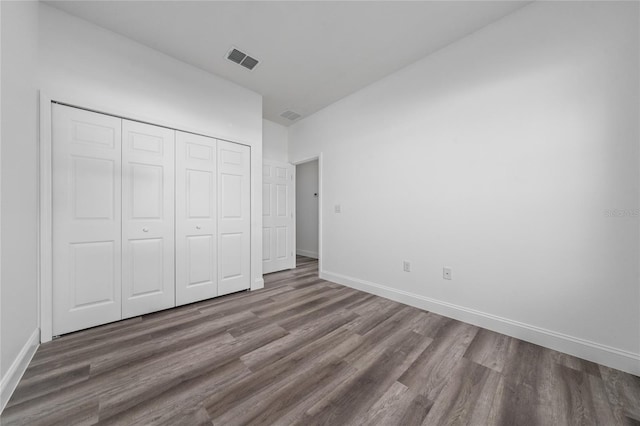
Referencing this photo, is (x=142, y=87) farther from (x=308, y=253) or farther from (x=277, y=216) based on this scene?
(x=308, y=253)

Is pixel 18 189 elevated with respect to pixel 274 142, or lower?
lower

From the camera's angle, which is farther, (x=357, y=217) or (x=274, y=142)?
(x=274, y=142)

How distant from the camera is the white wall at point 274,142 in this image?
4172 mm

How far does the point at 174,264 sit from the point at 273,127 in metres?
2.89

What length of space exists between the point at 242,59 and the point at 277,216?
243 centimetres

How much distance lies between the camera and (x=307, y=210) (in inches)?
228

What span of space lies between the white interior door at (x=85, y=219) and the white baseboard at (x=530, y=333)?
297 centimetres

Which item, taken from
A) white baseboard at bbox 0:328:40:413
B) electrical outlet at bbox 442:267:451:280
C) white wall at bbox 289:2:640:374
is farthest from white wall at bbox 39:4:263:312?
electrical outlet at bbox 442:267:451:280

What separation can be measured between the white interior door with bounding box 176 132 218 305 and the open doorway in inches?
109

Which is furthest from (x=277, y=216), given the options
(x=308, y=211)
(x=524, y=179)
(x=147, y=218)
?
(x=524, y=179)

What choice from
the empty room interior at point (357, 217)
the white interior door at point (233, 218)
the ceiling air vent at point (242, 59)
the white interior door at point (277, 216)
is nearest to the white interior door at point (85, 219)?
the empty room interior at point (357, 217)

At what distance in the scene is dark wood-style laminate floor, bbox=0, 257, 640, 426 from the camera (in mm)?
1209

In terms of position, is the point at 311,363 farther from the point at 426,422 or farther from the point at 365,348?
the point at 426,422

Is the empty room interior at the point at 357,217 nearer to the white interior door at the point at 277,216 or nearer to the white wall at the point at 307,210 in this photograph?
the white interior door at the point at 277,216
